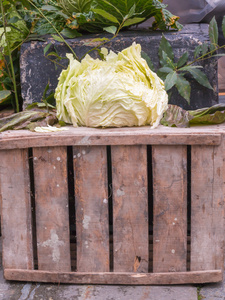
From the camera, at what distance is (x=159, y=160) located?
1770mm

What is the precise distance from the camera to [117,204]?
180 cm

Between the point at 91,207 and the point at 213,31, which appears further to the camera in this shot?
the point at 213,31

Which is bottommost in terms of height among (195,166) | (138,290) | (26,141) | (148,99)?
(138,290)

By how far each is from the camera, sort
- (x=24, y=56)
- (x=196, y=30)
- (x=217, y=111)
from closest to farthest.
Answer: (x=217, y=111), (x=24, y=56), (x=196, y=30)

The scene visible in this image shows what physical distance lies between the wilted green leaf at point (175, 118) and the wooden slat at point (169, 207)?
0.88 ft

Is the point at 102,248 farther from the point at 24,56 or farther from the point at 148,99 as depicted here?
the point at 24,56

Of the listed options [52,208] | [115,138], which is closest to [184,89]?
[115,138]

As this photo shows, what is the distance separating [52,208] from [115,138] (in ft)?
1.56

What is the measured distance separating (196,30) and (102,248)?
173cm

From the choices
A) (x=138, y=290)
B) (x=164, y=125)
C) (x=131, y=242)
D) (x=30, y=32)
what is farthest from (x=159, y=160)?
(x=30, y=32)

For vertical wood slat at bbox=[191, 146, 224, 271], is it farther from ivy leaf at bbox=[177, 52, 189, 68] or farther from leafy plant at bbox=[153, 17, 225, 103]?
ivy leaf at bbox=[177, 52, 189, 68]

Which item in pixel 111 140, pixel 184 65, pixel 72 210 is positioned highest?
pixel 184 65

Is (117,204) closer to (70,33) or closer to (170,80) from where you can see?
(170,80)

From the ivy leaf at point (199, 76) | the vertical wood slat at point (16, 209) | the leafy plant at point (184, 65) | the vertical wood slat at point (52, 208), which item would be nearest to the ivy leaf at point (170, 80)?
the leafy plant at point (184, 65)
